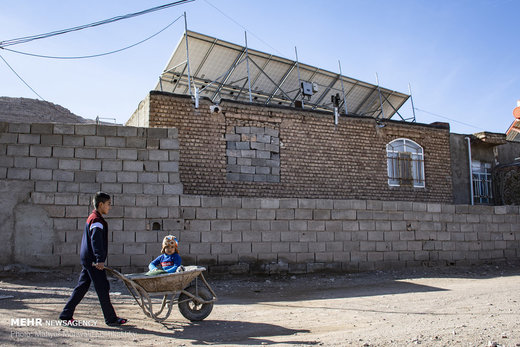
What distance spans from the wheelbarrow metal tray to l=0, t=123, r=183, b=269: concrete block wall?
3397 mm

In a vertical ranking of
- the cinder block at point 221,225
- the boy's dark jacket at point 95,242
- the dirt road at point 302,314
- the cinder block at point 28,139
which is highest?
the cinder block at point 28,139

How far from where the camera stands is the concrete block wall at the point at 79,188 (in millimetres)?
7961

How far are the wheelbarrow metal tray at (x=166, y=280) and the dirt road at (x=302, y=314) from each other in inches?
17.6

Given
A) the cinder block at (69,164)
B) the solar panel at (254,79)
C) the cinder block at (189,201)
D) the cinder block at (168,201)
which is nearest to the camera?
the cinder block at (69,164)

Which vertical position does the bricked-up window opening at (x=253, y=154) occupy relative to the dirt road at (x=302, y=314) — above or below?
above

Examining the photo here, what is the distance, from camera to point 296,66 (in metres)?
14.4

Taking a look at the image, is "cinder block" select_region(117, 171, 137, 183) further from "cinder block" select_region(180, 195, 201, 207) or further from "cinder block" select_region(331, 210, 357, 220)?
"cinder block" select_region(331, 210, 357, 220)

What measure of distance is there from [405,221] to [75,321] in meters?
7.78

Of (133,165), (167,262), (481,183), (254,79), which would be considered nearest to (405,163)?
(481,183)

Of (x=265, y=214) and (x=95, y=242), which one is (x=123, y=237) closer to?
(x=265, y=214)

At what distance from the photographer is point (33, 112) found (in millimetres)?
25969

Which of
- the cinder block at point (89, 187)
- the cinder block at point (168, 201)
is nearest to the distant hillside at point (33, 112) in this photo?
the cinder block at point (89, 187)

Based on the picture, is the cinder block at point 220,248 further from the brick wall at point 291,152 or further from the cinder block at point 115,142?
the cinder block at point 115,142

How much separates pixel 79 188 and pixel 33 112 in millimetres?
20386
